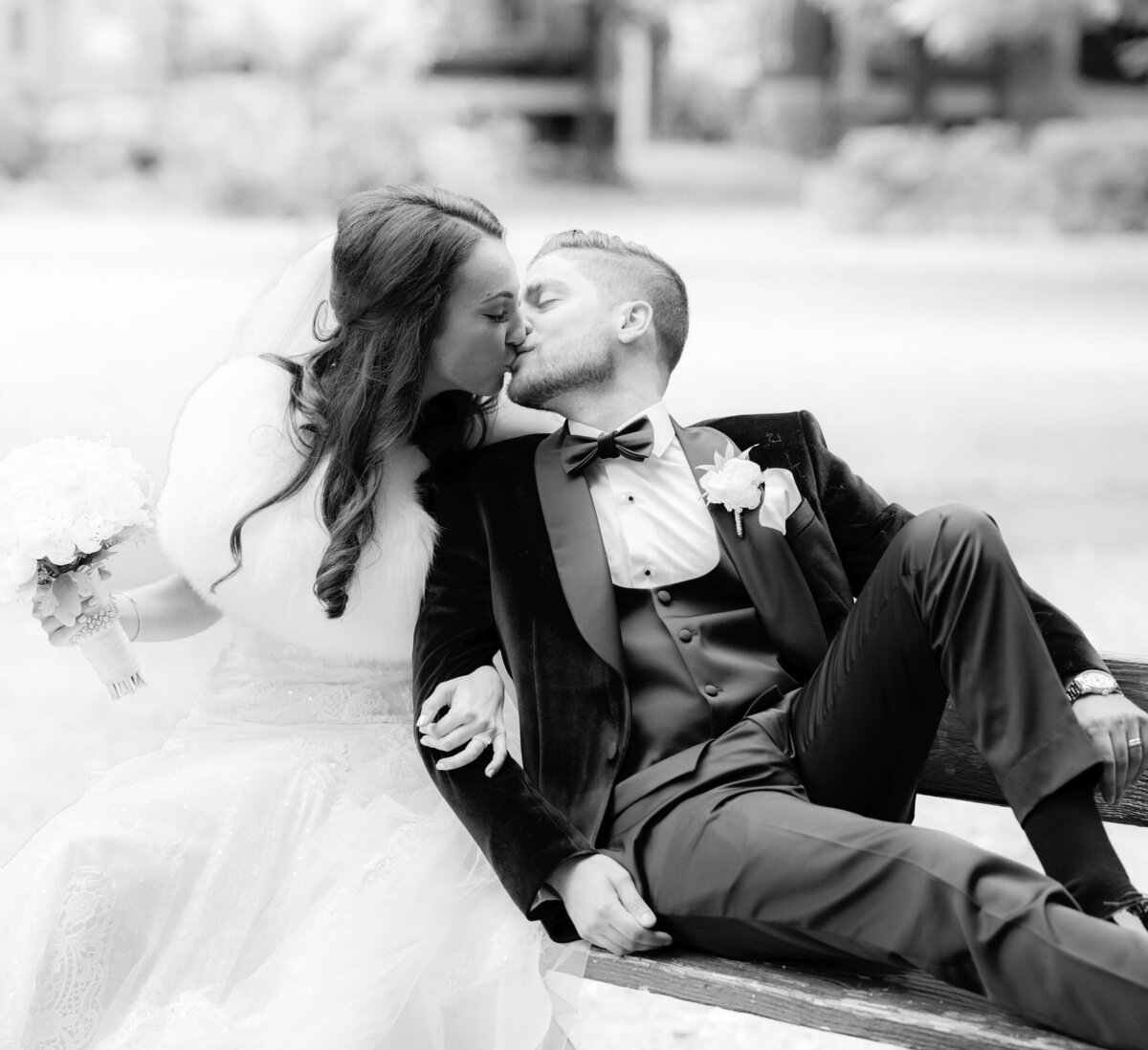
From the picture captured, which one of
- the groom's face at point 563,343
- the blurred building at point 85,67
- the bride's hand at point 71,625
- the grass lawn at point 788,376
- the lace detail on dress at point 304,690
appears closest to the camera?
the bride's hand at point 71,625

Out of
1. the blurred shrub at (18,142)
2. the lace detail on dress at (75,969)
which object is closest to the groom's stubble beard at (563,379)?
the lace detail on dress at (75,969)

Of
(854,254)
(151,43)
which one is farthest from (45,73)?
(854,254)

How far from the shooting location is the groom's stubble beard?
2.90 metres

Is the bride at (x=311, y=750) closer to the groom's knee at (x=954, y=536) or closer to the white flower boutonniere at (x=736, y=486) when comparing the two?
the white flower boutonniere at (x=736, y=486)

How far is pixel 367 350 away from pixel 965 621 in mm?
1261

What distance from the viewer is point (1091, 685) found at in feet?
8.32

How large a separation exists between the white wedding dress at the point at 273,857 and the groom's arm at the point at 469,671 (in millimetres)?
62

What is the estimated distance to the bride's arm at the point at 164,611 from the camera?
9.80 ft

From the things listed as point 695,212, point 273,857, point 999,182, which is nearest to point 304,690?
point 273,857

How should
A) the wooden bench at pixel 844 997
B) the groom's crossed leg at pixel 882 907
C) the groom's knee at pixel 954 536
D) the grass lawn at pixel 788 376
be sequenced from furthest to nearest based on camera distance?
the grass lawn at pixel 788 376 → the groom's knee at pixel 954 536 → the wooden bench at pixel 844 997 → the groom's crossed leg at pixel 882 907

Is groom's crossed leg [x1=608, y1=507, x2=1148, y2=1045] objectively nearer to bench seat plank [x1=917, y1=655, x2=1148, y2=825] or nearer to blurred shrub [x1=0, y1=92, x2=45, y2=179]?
bench seat plank [x1=917, y1=655, x2=1148, y2=825]

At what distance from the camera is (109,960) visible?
99.8 inches

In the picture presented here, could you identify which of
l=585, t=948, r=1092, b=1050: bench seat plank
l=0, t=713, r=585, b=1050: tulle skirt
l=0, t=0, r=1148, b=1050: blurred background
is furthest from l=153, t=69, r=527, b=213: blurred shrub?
l=585, t=948, r=1092, b=1050: bench seat plank

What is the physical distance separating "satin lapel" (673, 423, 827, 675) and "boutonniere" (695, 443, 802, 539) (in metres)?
0.02
